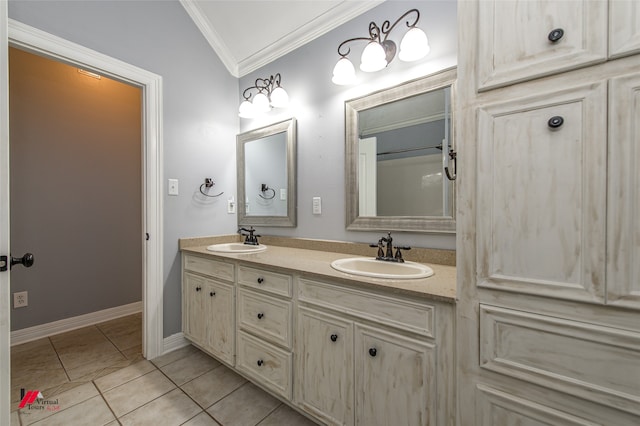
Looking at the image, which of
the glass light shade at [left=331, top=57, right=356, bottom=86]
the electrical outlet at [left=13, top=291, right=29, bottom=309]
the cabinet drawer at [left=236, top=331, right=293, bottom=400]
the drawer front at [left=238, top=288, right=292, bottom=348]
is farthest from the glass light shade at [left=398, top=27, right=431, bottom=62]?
the electrical outlet at [left=13, top=291, right=29, bottom=309]

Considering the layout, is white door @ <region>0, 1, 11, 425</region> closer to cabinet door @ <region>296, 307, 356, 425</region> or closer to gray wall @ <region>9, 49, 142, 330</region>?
cabinet door @ <region>296, 307, 356, 425</region>

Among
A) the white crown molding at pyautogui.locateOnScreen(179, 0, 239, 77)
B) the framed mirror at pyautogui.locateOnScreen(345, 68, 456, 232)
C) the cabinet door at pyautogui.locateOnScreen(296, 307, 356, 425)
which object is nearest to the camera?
the cabinet door at pyautogui.locateOnScreen(296, 307, 356, 425)

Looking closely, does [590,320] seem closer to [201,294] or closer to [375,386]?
[375,386]

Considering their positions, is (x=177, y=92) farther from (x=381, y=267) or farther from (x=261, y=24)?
(x=381, y=267)

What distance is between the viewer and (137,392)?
61.4 inches

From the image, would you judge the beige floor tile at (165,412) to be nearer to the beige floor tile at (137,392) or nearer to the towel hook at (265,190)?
the beige floor tile at (137,392)

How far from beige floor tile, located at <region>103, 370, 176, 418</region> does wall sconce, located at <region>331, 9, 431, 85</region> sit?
2206 millimetres

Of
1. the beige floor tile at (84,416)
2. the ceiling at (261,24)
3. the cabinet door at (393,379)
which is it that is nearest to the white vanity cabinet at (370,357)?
the cabinet door at (393,379)

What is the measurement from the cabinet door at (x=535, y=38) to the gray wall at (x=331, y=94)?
64 cm

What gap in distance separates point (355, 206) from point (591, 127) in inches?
45.9

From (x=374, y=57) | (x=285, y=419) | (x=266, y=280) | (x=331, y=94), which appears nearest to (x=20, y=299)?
(x=266, y=280)

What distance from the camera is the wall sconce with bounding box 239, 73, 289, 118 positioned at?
2.06 m

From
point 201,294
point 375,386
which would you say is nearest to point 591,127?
point 375,386

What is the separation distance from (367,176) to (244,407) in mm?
1526
